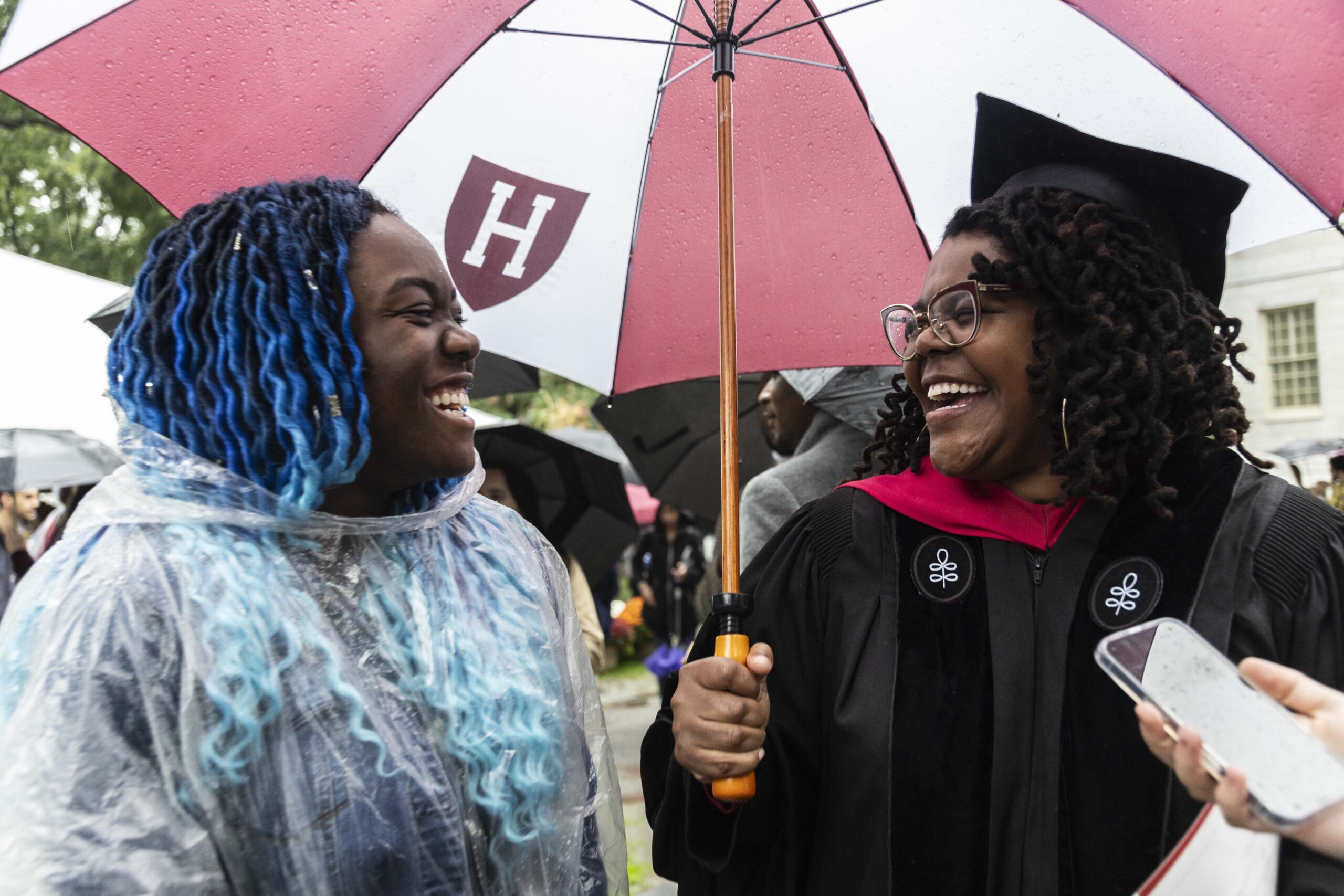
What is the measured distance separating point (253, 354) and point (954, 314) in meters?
1.26

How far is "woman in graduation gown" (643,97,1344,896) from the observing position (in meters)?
1.73

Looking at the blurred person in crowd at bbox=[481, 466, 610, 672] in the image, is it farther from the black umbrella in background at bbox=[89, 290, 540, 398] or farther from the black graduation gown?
the black graduation gown

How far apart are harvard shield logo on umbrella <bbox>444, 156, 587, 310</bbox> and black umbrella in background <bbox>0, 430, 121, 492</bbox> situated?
8.55 ft

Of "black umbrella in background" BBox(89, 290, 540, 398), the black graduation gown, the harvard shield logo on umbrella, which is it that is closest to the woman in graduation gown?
the black graduation gown

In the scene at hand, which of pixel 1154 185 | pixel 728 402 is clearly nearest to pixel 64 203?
pixel 728 402

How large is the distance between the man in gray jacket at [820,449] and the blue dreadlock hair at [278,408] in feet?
5.70

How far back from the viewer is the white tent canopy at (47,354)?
459cm

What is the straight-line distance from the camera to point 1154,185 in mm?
2031

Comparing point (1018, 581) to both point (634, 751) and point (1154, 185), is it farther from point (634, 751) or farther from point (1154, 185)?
point (634, 751)

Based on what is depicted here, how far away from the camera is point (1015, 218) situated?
2.01m

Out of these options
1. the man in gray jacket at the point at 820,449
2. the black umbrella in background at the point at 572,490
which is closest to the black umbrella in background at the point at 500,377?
the black umbrella in background at the point at 572,490

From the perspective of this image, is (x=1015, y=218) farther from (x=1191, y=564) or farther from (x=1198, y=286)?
(x=1191, y=564)

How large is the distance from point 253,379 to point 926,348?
121 cm

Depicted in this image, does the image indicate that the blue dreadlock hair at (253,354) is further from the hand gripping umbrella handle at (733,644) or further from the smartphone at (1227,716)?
the smartphone at (1227,716)
